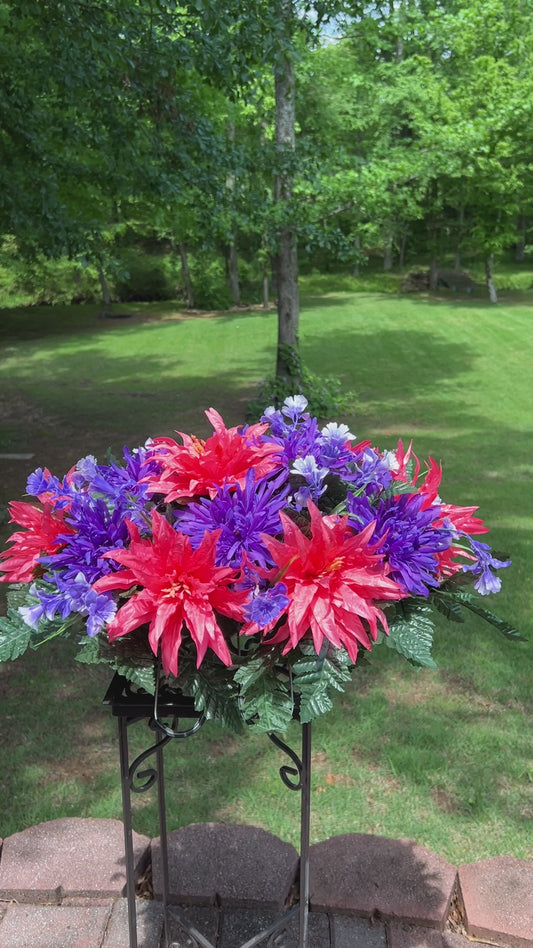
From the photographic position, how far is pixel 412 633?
1836 mm

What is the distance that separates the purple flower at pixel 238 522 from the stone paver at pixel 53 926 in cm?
176

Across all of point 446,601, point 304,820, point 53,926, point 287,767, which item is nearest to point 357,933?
point 304,820

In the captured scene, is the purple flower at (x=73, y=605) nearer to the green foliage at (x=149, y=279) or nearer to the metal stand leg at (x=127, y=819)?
the metal stand leg at (x=127, y=819)

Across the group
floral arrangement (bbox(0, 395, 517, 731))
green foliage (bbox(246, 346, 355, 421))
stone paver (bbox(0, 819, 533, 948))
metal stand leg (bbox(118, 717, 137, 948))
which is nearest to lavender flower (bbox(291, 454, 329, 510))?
floral arrangement (bbox(0, 395, 517, 731))

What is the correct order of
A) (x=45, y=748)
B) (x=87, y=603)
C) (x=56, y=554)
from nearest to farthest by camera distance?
(x=87, y=603), (x=56, y=554), (x=45, y=748)

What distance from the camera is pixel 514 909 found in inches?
108

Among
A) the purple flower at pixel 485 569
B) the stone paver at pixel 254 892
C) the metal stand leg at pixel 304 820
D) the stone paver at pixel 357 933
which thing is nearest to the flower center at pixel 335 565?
the purple flower at pixel 485 569

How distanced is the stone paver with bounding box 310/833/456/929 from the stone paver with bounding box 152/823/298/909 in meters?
0.13

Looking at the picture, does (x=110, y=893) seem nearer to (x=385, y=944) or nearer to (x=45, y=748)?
(x=385, y=944)

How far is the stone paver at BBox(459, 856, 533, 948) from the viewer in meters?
2.67

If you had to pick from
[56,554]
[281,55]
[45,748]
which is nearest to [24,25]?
[281,55]

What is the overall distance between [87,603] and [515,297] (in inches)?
1227

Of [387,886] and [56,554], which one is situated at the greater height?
[56,554]

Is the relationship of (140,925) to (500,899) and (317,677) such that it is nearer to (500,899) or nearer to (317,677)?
(500,899)
